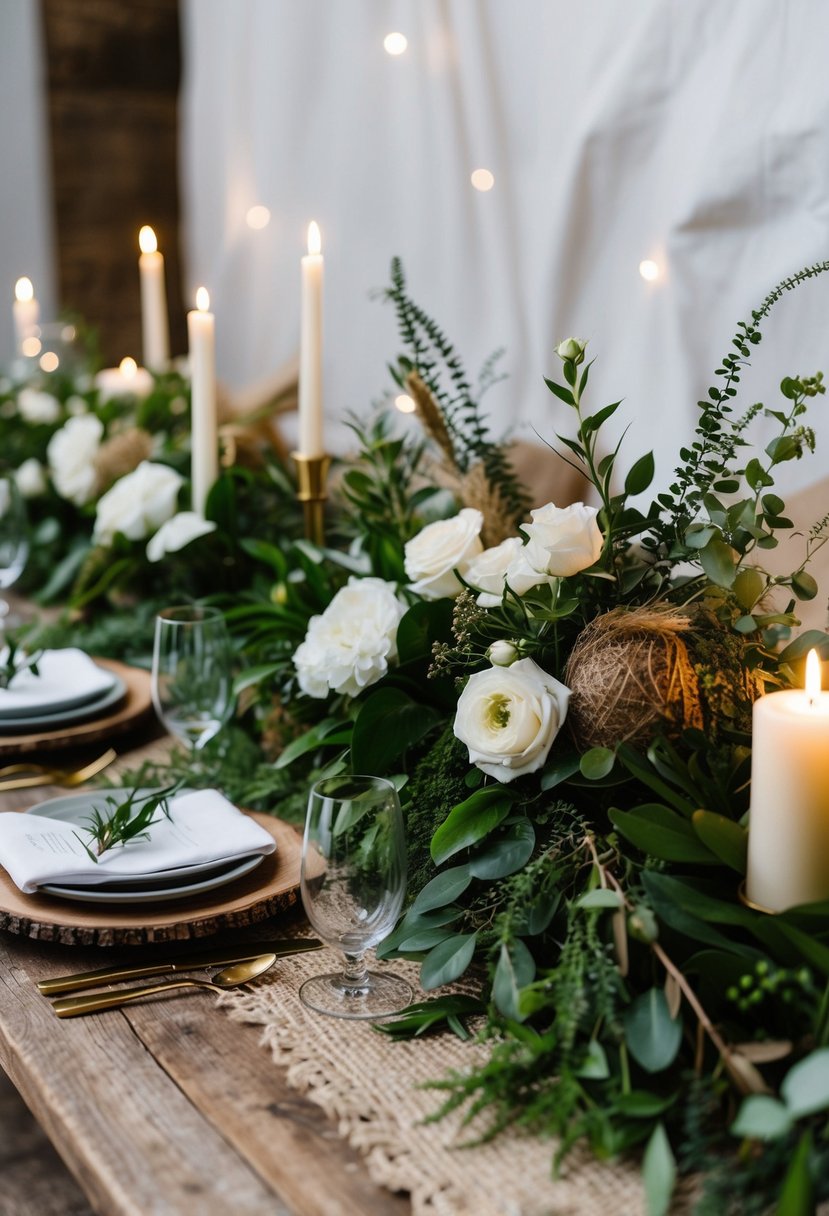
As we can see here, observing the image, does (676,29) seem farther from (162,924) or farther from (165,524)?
(162,924)

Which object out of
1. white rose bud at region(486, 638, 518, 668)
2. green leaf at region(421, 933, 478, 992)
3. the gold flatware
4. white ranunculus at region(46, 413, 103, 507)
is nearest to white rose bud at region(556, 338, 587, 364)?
white rose bud at region(486, 638, 518, 668)

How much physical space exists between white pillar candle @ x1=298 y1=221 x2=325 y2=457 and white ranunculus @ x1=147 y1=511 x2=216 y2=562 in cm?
20

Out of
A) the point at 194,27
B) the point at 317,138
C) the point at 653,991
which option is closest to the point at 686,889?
the point at 653,991

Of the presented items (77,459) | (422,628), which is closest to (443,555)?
(422,628)

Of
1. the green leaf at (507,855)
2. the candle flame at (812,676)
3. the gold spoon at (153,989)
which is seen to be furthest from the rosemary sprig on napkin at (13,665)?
the candle flame at (812,676)

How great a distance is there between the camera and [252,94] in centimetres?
226

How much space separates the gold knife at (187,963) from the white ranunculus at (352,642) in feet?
0.77

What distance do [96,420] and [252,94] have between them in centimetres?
75

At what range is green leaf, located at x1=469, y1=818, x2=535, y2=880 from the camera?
872 mm

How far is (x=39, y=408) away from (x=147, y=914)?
1.36 metres

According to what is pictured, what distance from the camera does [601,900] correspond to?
0.77 m

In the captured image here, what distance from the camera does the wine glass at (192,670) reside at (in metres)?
1.19

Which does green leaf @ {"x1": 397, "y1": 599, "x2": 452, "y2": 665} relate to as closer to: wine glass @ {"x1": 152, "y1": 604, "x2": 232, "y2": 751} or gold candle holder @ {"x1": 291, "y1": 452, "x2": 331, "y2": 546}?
wine glass @ {"x1": 152, "y1": 604, "x2": 232, "y2": 751}

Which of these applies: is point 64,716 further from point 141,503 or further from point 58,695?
point 141,503
